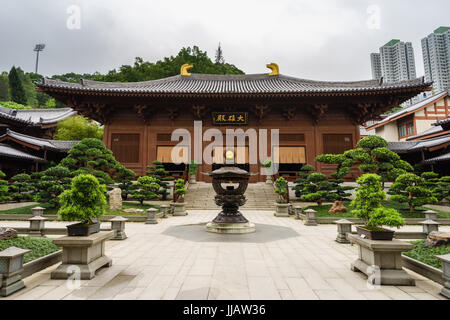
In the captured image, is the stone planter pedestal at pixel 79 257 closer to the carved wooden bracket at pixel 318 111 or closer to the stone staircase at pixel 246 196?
the stone staircase at pixel 246 196

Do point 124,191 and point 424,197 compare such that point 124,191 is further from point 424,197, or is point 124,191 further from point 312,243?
point 424,197

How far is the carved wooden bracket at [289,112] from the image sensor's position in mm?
17344

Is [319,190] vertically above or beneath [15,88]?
beneath

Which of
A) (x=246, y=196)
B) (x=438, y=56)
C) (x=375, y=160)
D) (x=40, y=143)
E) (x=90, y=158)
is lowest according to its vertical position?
(x=246, y=196)

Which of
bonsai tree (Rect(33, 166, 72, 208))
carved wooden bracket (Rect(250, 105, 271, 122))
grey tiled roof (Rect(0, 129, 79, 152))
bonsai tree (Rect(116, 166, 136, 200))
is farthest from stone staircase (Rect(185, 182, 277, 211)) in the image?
grey tiled roof (Rect(0, 129, 79, 152))

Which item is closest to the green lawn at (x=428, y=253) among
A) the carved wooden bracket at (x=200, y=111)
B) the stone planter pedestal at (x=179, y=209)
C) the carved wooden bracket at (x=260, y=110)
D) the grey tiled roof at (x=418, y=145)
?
the stone planter pedestal at (x=179, y=209)

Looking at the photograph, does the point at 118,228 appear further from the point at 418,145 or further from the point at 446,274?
the point at 418,145

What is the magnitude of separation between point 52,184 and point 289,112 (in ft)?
49.8

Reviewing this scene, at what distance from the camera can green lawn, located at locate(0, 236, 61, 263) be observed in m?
4.22

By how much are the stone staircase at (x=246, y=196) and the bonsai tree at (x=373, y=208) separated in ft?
31.5

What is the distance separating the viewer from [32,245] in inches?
182

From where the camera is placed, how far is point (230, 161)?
9305 mm

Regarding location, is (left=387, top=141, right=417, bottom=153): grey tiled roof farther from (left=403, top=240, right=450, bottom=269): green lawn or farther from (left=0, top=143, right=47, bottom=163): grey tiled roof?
(left=0, top=143, right=47, bottom=163): grey tiled roof

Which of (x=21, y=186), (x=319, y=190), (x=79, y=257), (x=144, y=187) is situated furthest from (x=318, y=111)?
(x=21, y=186)
